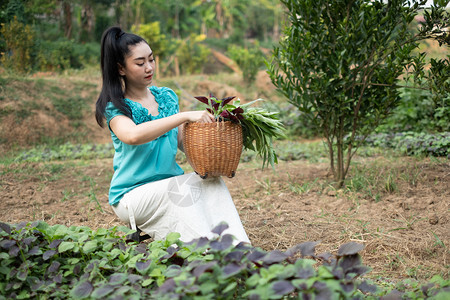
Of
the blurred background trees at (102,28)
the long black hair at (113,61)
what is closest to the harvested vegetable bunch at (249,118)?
the long black hair at (113,61)

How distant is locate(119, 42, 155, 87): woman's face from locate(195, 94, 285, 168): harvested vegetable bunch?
1.38 ft

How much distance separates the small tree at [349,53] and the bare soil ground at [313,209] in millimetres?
552

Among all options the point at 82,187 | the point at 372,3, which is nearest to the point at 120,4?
the point at 82,187

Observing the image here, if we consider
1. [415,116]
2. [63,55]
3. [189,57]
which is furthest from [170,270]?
[189,57]

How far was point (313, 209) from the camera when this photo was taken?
3.47m

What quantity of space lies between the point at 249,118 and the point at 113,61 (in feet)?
2.98

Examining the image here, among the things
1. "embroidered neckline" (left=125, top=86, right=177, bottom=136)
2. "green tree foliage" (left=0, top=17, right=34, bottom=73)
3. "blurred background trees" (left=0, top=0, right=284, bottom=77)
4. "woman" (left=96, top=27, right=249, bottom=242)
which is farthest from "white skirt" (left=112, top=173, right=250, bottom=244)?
"green tree foliage" (left=0, top=17, right=34, bottom=73)

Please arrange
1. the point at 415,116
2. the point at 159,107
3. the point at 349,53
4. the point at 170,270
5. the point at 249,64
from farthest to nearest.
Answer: the point at 249,64 → the point at 415,116 → the point at 349,53 → the point at 159,107 → the point at 170,270

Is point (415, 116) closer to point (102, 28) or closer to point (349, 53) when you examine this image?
point (349, 53)

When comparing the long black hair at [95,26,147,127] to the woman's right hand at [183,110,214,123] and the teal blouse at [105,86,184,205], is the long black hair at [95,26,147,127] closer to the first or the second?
the teal blouse at [105,86,184,205]

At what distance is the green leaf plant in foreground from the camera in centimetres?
139

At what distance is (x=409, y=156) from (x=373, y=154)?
1.73 ft

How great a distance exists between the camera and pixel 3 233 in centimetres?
185

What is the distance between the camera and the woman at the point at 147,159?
2.29 meters
